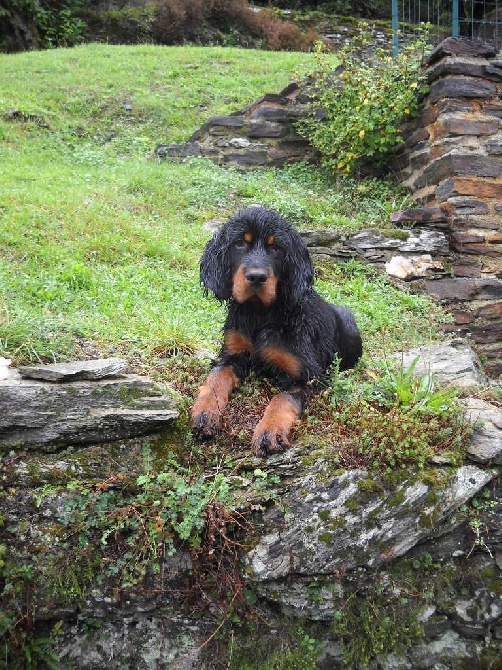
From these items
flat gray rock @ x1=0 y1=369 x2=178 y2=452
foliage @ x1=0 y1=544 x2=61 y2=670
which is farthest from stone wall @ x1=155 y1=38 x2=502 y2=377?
foliage @ x1=0 y1=544 x2=61 y2=670

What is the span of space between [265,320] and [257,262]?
50cm

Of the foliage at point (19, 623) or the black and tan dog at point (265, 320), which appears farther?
the black and tan dog at point (265, 320)

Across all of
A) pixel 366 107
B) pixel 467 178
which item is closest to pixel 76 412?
pixel 467 178

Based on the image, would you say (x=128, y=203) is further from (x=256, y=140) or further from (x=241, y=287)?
(x=241, y=287)

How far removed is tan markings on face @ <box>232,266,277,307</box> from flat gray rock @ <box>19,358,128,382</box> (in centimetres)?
94

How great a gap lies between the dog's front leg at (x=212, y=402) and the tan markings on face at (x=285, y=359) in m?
0.29

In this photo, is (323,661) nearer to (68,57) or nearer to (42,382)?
(42,382)

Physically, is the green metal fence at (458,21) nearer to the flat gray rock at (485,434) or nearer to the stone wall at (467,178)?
the stone wall at (467,178)

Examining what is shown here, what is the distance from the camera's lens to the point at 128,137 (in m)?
11.5

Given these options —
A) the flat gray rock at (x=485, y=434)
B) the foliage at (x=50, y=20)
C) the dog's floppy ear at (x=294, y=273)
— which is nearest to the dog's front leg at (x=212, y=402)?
the dog's floppy ear at (x=294, y=273)

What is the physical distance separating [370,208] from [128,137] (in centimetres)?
555

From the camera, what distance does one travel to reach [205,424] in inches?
134

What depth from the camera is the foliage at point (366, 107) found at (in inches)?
333

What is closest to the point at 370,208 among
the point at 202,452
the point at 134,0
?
the point at 202,452
